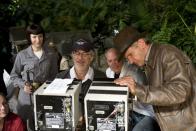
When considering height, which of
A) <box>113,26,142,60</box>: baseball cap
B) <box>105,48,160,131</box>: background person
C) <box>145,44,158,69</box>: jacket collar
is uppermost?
<box>113,26,142,60</box>: baseball cap

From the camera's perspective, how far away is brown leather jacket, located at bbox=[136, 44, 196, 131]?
2961 mm

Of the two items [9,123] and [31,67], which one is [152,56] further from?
[31,67]

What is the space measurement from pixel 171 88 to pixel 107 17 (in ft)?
17.3

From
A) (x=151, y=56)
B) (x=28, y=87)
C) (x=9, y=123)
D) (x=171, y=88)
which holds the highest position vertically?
(x=151, y=56)

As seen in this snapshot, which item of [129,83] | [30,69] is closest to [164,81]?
[129,83]

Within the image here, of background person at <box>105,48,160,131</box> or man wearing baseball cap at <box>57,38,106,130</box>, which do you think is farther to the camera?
man wearing baseball cap at <box>57,38,106,130</box>

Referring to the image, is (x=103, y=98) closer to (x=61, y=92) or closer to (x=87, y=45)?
(x=61, y=92)

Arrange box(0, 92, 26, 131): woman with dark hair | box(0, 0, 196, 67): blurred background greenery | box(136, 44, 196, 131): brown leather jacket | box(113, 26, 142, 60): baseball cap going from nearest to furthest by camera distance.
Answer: box(136, 44, 196, 131): brown leather jacket, box(113, 26, 142, 60): baseball cap, box(0, 92, 26, 131): woman with dark hair, box(0, 0, 196, 67): blurred background greenery

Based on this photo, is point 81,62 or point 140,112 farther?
point 81,62

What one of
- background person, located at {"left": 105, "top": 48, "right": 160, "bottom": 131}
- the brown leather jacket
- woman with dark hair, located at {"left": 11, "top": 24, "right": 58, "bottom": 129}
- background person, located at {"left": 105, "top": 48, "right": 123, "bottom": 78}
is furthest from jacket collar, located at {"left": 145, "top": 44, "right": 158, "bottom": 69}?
woman with dark hair, located at {"left": 11, "top": 24, "right": 58, "bottom": 129}

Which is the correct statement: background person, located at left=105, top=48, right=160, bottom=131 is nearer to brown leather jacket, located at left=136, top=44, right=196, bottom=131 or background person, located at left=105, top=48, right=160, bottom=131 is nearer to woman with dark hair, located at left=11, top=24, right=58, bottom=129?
brown leather jacket, located at left=136, top=44, right=196, bottom=131

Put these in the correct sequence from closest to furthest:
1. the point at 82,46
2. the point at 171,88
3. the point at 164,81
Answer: the point at 171,88
the point at 164,81
the point at 82,46

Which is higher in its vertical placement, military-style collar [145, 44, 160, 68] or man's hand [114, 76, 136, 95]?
military-style collar [145, 44, 160, 68]

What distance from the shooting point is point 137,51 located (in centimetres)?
312
